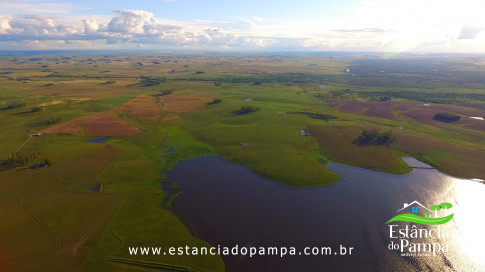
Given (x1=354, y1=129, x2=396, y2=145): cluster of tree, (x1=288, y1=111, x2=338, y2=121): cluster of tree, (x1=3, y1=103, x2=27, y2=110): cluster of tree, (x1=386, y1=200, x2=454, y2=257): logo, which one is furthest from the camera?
(x1=3, y1=103, x2=27, y2=110): cluster of tree

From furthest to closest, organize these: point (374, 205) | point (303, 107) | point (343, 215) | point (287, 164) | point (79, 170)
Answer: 1. point (303, 107)
2. point (287, 164)
3. point (79, 170)
4. point (374, 205)
5. point (343, 215)

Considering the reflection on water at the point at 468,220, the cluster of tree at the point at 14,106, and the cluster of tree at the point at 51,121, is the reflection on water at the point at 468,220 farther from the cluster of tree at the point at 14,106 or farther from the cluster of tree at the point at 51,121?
the cluster of tree at the point at 14,106

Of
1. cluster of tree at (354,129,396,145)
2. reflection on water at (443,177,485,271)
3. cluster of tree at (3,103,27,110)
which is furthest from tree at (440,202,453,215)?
cluster of tree at (3,103,27,110)

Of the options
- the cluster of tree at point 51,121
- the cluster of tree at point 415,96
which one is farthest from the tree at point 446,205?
the cluster of tree at point 51,121

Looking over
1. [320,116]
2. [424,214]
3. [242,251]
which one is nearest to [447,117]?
[320,116]

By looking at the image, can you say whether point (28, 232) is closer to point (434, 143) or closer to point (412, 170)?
point (412, 170)

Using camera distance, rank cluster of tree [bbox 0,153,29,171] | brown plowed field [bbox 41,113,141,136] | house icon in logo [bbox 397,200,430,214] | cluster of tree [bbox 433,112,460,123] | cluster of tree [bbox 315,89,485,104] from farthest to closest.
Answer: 1. cluster of tree [bbox 315,89,485,104]
2. cluster of tree [bbox 433,112,460,123]
3. brown plowed field [bbox 41,113,141,136]
4. cluster of tree [bbox 0,153,29,171]
5. house icon in logo [bbox 397,200,430,214]

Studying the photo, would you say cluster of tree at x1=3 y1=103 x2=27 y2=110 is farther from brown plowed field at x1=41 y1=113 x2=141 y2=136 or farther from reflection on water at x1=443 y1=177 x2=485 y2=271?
reflection on water at x1=443 y1=177 x2=485 y2=271

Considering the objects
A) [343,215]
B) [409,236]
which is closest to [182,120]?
[343,215]
